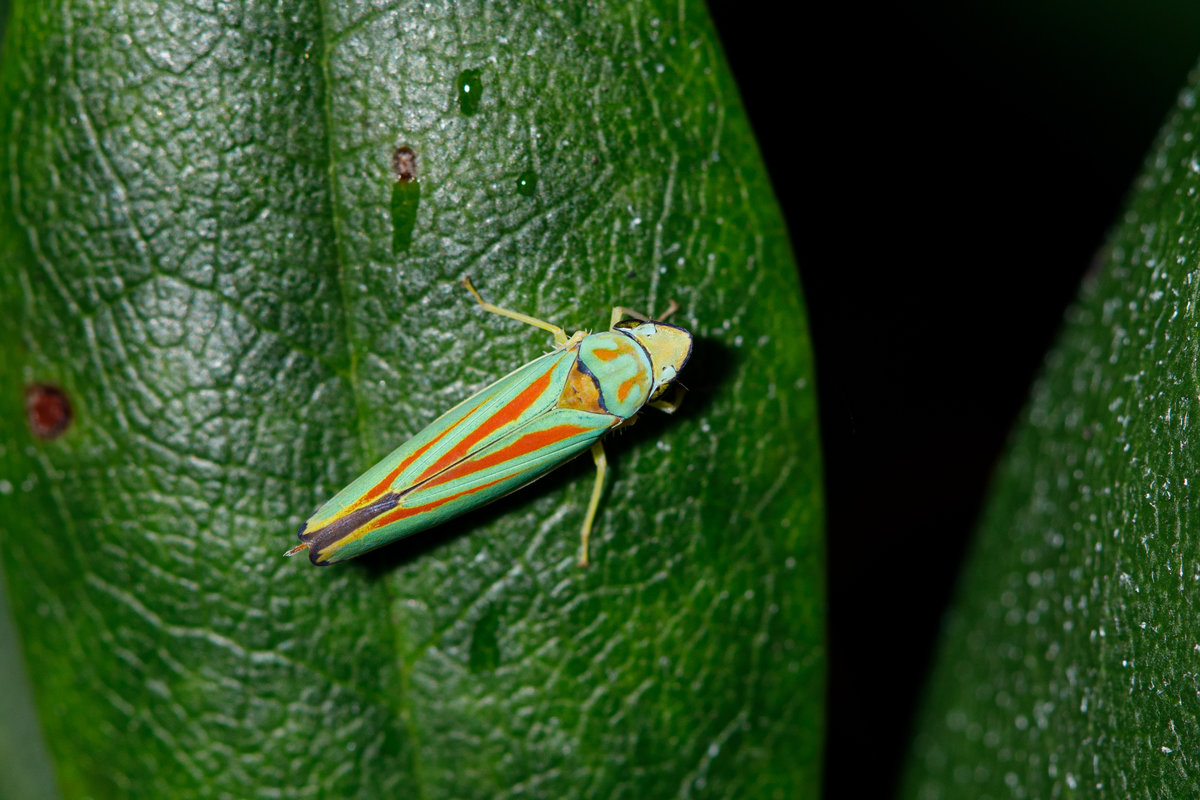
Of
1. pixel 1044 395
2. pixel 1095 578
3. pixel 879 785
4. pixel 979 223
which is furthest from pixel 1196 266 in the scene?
pixel 879 785

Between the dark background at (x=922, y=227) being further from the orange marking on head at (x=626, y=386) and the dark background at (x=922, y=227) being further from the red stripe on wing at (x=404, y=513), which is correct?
the red stripe on wing at (x=404, y=513)

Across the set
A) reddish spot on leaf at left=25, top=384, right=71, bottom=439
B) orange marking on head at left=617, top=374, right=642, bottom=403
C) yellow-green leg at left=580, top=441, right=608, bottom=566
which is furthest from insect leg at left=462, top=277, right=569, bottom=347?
reddish spot on leaf at left=25, top=384, right=71, bottom=439

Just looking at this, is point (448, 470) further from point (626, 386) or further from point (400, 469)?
point (626, 386)

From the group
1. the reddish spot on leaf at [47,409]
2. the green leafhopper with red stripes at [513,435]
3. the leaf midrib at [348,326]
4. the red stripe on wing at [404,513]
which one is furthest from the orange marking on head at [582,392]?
the reddish spot on leaf at [47,409]

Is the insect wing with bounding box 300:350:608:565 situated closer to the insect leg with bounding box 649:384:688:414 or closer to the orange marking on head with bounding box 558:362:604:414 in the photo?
the orange marking on head with bounding box 558:362:604:414

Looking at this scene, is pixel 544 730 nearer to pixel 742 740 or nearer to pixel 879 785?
pixel 742 740

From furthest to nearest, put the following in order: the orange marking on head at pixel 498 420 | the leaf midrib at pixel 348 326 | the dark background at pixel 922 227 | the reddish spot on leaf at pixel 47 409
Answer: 1. the dark background at pixel 922 227
2. the orange marking on head at pixel 498 420
3. the reddish spot on leaf at pixel 47 409
4. the leaf midrib at pixel 348 326
